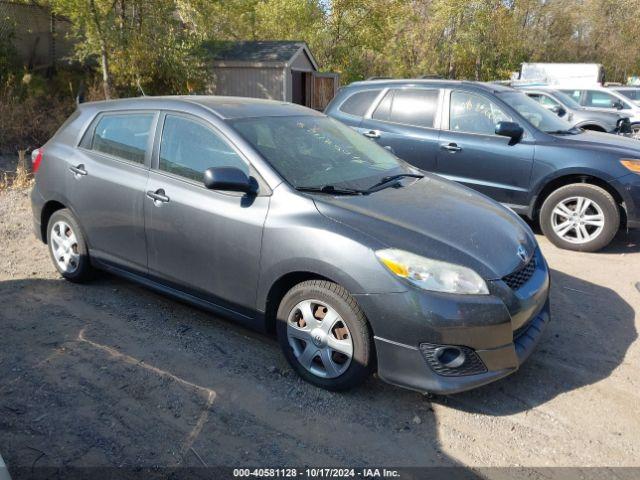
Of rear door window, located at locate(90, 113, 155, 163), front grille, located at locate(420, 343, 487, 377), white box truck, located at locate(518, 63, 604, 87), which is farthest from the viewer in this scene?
white box truck, located at locate(518, 63, 604, 87)

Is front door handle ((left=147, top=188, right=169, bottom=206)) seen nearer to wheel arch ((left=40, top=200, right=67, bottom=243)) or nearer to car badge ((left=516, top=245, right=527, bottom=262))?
wheel arch ((left=40, top=200, right=67, bottom=243))

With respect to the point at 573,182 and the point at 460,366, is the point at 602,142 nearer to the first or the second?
the point at 573,182

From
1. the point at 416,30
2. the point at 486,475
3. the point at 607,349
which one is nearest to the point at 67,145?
the point at 486,475

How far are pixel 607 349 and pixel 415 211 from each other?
5.86 feet

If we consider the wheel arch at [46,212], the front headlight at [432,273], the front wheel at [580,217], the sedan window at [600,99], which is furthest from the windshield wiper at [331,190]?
the sedan window at [600,99]

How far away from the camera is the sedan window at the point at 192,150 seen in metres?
3.71

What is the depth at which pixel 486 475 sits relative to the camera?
2.69 meters

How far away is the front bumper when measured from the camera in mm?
2922

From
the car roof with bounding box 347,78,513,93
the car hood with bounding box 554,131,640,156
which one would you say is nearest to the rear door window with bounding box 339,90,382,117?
the car roof with bounding box 347,78,513,93

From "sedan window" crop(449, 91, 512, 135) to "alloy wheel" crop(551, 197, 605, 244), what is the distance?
120 centimetres

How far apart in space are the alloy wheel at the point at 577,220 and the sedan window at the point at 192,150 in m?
4.12

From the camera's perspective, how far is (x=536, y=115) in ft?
21.9

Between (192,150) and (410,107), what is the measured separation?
3958 mm

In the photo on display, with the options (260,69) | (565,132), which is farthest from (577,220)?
(260,69)
